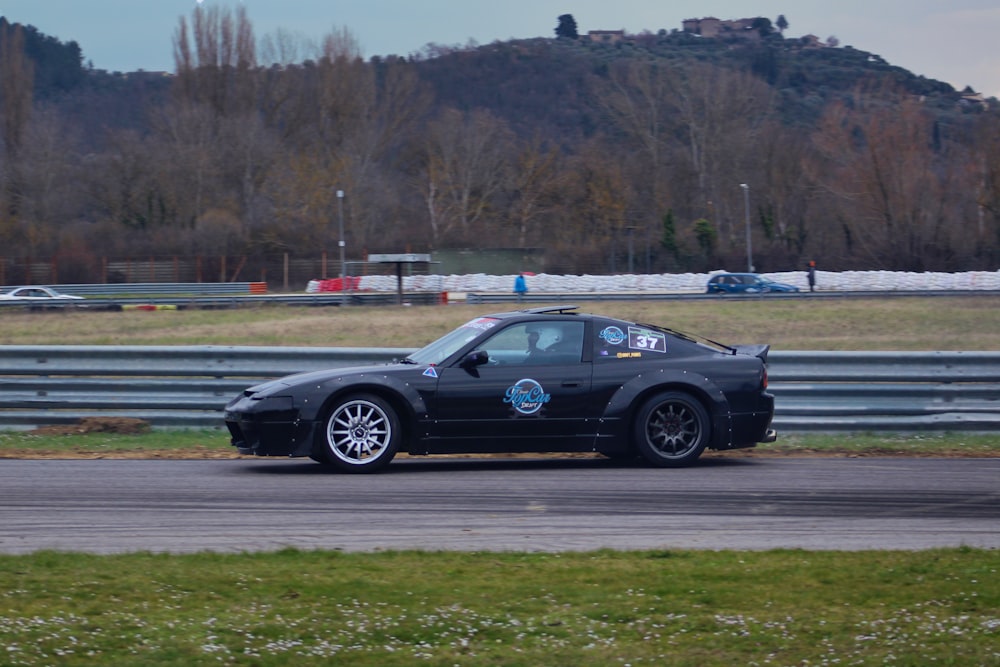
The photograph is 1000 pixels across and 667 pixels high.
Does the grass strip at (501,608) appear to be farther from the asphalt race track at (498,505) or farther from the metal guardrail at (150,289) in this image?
the metal guardrail at (150,289)

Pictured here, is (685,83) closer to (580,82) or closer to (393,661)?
(580,82)

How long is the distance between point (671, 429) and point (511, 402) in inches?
53.9

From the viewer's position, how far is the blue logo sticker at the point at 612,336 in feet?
31.5

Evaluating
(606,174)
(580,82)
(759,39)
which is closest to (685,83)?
(606,174)

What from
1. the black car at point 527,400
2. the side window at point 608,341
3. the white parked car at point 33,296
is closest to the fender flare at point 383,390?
the black car at point 527,400

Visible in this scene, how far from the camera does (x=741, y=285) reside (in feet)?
159

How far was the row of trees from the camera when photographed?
62625 mm

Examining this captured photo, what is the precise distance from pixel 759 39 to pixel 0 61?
5669 inches

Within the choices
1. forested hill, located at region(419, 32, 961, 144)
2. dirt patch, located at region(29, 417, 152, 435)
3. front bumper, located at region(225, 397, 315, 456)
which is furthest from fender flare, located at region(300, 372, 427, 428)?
forested hill, located at region(419, 32, 961, 144)

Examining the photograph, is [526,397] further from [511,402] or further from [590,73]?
[590,73]

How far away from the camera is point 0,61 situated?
234 ft

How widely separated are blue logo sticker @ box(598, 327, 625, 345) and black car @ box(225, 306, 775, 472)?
1 cm

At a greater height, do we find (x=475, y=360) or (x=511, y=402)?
(x=475, y=360)

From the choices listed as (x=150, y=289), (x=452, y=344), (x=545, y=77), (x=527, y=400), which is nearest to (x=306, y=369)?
(x=452, y=344)
